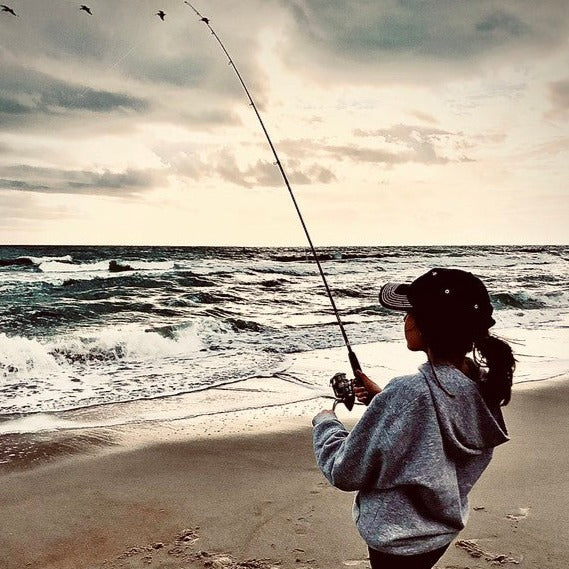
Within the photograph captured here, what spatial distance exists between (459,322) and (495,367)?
0.48 ft

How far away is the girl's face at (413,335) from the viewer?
1.50 meters

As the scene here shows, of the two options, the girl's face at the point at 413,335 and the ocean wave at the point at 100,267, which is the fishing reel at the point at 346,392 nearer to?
the girl's face at the point at 413,335

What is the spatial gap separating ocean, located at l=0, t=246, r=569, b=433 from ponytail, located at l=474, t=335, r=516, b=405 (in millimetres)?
4598

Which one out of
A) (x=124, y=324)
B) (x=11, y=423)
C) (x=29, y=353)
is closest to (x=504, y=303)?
(x=124, y=324)

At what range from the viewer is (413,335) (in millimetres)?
1519

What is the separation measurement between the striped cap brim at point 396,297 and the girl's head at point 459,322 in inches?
1.8

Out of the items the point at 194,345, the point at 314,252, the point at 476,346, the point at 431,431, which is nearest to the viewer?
the point at 431,431

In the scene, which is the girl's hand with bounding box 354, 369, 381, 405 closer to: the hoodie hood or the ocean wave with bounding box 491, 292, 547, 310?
the hoodie hood

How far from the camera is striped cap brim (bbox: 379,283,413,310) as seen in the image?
1524 mm

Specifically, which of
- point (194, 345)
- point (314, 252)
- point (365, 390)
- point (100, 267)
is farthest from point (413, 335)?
point (100, 267)

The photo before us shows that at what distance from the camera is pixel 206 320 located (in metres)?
13.4

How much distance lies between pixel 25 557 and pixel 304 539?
143cm

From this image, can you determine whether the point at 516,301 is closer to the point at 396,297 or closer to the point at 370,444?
the point at 396,297

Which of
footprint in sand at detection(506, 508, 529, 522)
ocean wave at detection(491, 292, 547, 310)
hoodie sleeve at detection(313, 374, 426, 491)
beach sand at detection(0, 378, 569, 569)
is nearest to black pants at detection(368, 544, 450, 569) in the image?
hoodie sleeve at detection(313, 374, 426, 491)
